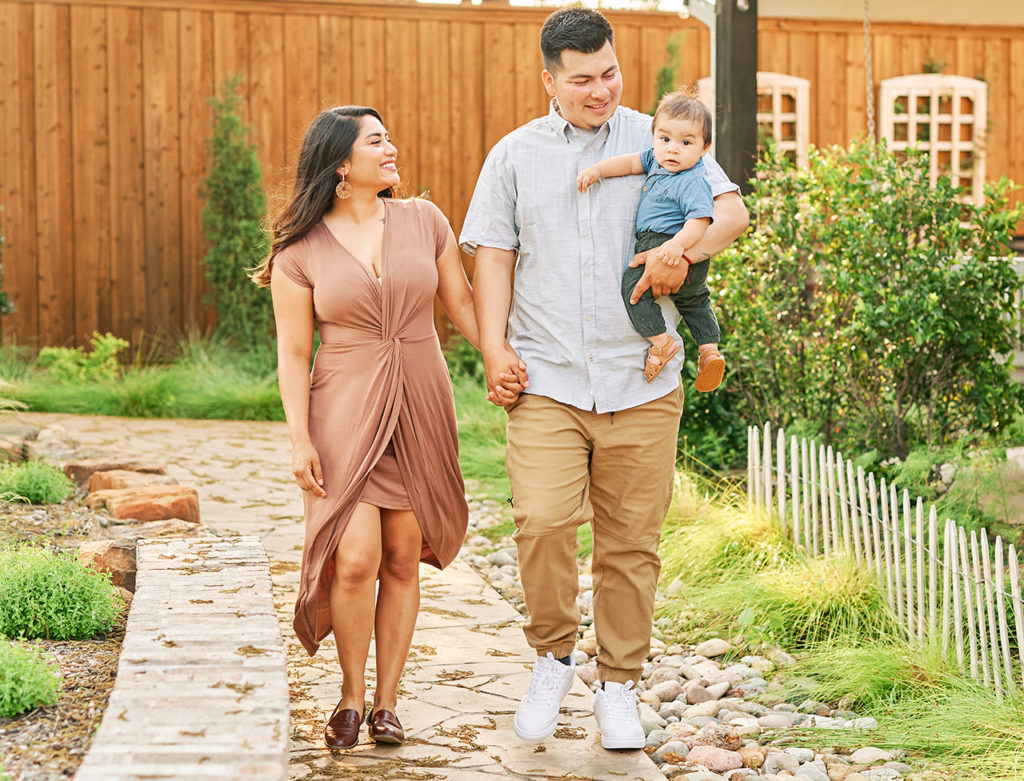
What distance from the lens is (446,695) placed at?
346cm

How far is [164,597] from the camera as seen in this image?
9.58ft

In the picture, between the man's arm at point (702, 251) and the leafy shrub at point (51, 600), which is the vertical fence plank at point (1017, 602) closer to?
the man's arm at point (702, 251)

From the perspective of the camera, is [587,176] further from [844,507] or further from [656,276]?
[844,507]

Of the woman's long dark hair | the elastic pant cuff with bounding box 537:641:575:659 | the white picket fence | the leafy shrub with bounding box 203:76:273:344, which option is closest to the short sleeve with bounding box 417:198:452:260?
the woman's long dark hair

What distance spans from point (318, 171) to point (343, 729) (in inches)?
56.9

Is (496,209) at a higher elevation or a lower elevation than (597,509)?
higher

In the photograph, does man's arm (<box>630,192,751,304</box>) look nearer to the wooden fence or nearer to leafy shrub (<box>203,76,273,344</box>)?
the wooden fence

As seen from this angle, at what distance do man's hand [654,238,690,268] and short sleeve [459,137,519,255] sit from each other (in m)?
0.42

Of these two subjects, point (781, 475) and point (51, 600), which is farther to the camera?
point (781, 475)

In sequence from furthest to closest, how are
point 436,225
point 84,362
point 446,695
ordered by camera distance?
point 84,362
point 446,695
point 436,225

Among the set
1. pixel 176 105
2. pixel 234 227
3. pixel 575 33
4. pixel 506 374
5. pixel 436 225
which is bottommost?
pixel 506 374

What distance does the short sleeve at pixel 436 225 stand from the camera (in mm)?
3197

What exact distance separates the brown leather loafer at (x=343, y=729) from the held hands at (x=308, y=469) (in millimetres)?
568

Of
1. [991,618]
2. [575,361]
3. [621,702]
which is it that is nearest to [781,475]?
[991,618]
